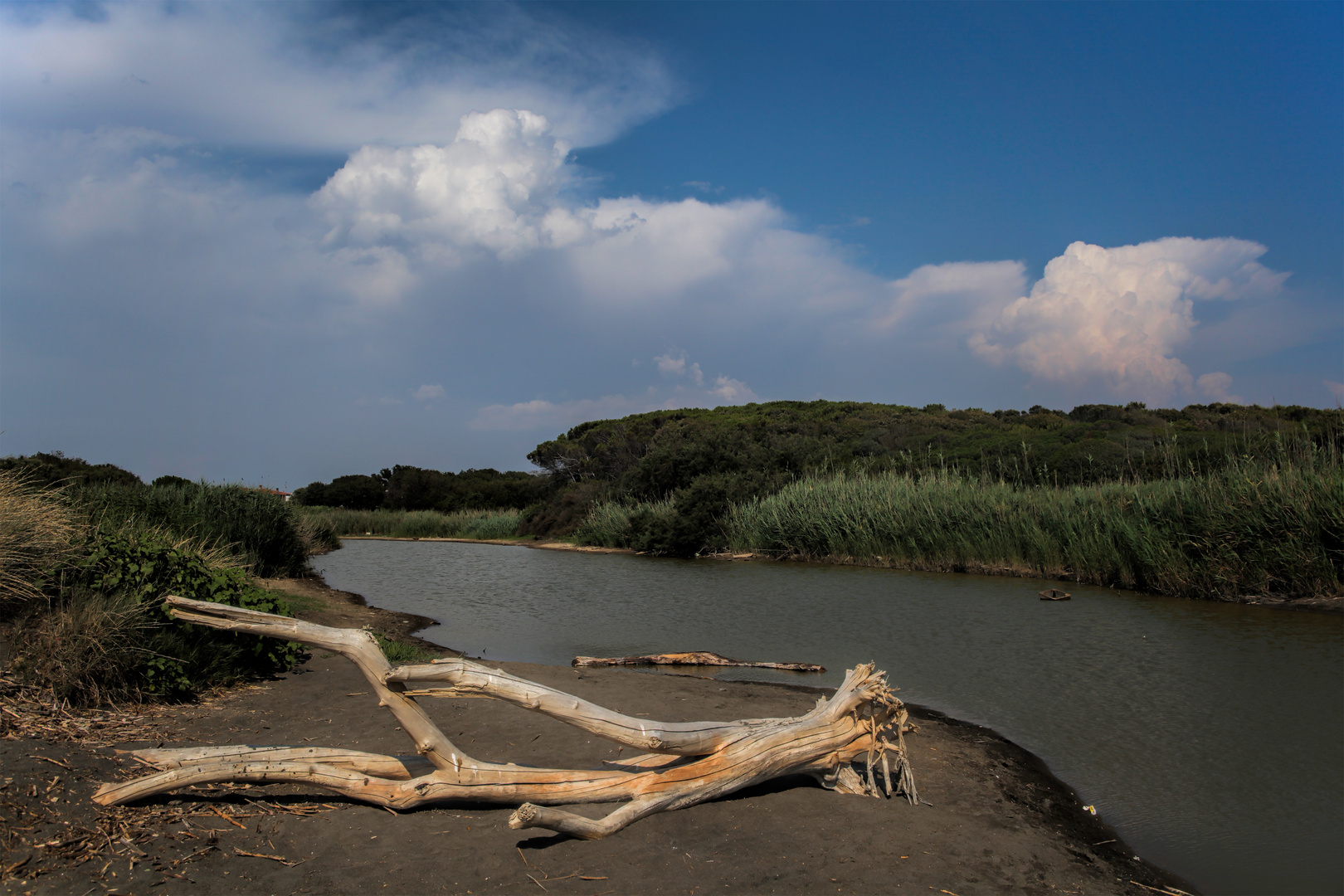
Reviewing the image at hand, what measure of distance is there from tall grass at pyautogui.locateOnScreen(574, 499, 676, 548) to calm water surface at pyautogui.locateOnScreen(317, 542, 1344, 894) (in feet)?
33.5

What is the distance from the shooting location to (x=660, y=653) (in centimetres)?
989

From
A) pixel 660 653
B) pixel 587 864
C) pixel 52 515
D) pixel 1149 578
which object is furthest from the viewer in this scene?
pixel 1149 578

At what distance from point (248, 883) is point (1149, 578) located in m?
15.3

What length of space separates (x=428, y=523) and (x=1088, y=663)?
40611 millimetres

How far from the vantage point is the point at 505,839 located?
402cm

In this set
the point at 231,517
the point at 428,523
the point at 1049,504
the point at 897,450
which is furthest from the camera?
the point at 428,523

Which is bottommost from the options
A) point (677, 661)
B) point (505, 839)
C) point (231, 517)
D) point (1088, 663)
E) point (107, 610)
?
point (677, 661)

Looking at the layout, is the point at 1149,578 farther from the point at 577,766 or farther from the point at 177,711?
the point at 177,711

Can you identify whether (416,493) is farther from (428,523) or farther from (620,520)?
(620,520)

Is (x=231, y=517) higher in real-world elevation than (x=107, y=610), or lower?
higher

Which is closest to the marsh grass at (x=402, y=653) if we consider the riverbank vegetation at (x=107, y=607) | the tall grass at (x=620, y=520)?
the riverbank vegetation at (x=107, y=607)

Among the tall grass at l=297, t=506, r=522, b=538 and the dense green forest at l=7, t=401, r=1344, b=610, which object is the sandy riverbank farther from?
the tall grass at l=297, t=506, r=522, b=538

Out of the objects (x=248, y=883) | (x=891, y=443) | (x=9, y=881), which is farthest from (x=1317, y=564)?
(x=891, y=443)

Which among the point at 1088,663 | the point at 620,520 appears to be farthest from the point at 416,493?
the point at 1088,663
